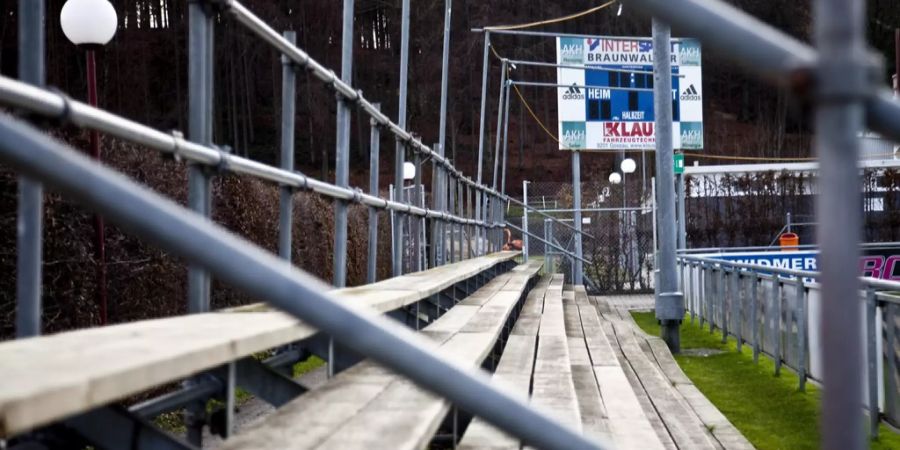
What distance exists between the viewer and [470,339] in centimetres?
396

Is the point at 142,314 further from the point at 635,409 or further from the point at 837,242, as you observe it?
the point at 837,242

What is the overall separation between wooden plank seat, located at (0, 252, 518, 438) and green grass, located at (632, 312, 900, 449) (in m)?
3.73

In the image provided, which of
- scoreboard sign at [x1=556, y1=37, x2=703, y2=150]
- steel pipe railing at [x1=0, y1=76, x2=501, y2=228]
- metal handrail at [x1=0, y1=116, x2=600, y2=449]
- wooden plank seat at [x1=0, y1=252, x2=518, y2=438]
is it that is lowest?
wooden plank seat at [x1=0, y1=252, x2=518, y2=438]

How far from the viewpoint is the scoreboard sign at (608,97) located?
23094 mm

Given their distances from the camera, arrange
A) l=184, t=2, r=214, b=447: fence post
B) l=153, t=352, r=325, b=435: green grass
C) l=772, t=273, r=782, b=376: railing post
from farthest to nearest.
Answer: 1. l=772, t=273, r=782, b=376: railing post
2. l=153, t=352, r=325, b=435: green grass
3. l=184, t=2, r=214, b=447: fence post

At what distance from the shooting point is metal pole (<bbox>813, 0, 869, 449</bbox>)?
911 mm

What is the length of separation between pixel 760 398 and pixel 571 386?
3578 millimetres

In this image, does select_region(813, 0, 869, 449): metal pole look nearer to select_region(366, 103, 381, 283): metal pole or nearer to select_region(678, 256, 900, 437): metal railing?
select_region(678, 256, 900, 437): metal railing

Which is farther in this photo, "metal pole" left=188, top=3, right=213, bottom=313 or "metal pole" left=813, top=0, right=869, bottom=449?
"metal pole" left=188, top=3, right=213, bottom=313

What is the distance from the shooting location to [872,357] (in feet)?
18.4

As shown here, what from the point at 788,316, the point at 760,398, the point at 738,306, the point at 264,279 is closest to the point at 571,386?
the point at 264,279

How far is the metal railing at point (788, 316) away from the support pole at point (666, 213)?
0.64 m

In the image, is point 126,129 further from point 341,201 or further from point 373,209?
point 373,209

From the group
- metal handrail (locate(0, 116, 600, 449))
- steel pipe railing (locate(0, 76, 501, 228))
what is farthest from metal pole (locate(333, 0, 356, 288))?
metal handrail (locate(0, 116, 600, 449))
